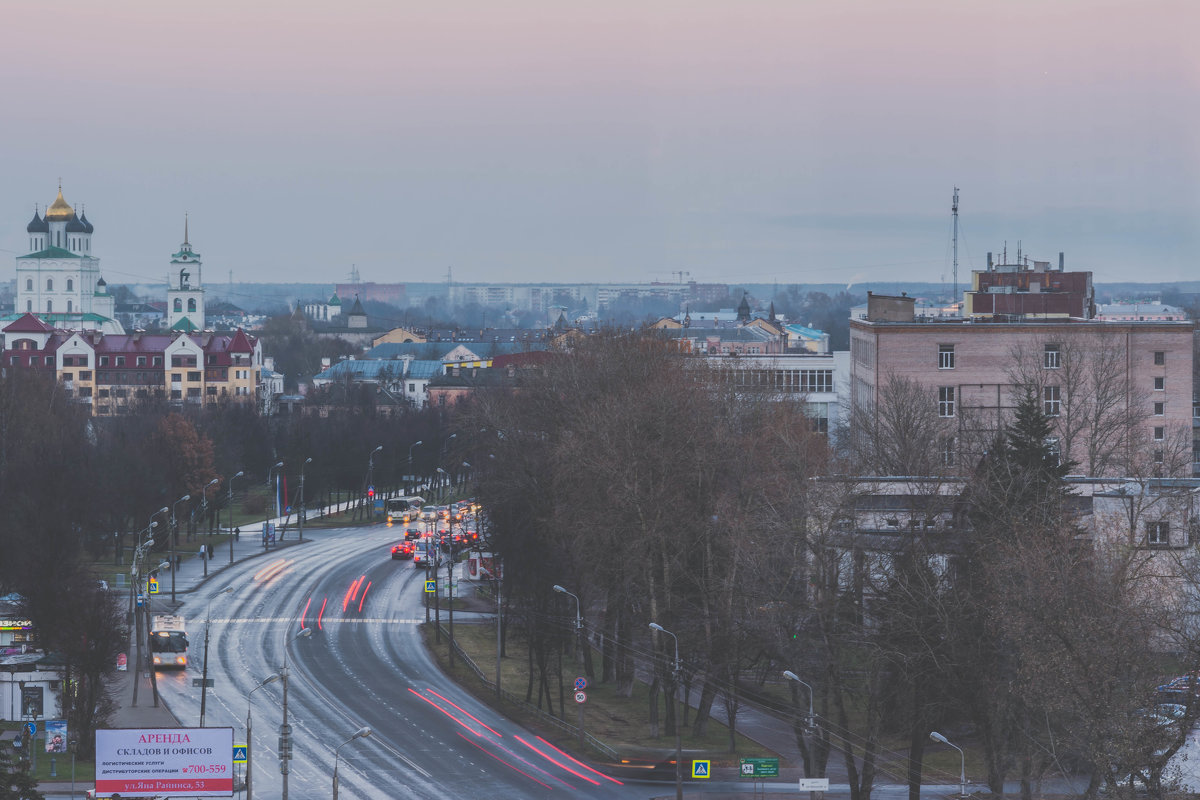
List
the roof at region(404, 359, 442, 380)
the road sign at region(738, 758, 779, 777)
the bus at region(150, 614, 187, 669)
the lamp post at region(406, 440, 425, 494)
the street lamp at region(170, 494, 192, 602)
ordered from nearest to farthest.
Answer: the road sign at region(738, 758, 779, 777) < the bus at region(150, 614, 187, 669) < the street lamp at region(170, 494, 192, 602) < the lamp post at region(406, 440, 425, 494) < the roof at region(404, 359, 442, 380)

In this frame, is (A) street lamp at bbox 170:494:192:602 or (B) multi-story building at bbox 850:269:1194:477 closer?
(A) street lamp at bbox 170:494:192:602

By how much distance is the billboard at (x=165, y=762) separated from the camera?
1548 inches

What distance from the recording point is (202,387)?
152 meters

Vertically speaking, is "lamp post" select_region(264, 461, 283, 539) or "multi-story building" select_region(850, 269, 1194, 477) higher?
"multi-story building" select_region(850, 269, 1194, 477)

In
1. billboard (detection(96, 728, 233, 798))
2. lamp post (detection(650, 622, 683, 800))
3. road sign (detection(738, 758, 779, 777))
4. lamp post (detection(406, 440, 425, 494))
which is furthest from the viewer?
lamp post (detection(406, 440, 425, 494))

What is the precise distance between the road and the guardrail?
43.9 inches

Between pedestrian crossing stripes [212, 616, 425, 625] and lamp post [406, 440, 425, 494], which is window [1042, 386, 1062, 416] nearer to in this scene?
pedestrian crossing stripes [212, 616, 425, 625]

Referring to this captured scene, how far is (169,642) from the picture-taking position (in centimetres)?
5950

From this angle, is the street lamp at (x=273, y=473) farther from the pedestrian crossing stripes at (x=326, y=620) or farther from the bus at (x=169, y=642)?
the bus at (x=169, y=642)

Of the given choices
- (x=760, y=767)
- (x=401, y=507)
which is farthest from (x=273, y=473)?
(x=760, y=767)

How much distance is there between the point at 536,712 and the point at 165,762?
15419mm

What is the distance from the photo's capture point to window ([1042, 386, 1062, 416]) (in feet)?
248

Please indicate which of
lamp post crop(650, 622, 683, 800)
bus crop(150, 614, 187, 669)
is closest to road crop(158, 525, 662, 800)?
bus crop(150, 614, 187, 669)

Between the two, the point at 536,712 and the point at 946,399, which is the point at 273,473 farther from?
the point at 536,712
